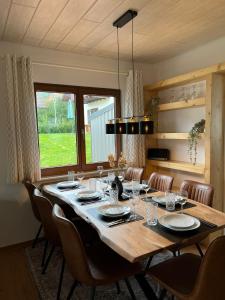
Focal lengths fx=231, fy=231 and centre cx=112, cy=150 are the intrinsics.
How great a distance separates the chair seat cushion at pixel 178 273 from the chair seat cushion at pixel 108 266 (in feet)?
0.48

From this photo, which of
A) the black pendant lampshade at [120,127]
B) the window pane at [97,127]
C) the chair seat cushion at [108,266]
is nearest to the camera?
the chair seat cushion at [108,266]

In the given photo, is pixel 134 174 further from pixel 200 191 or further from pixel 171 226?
pixel 171 226

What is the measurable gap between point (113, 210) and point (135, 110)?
204 centimetres

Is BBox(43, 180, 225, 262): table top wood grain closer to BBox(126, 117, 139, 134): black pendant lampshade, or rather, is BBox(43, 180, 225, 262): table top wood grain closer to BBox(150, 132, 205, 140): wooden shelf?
BBox(126, 117, 139, 134): black pendant lampshade

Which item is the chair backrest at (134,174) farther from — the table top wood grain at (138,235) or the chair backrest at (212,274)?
the chair backrest at (212,274)

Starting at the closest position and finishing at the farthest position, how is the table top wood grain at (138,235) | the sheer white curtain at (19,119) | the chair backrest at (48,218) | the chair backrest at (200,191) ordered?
1. the table top wood grain at (138,235)
2. the chair backrest at (48,218)
3. the chair backrest at (200,191)
4. the sheer white curtain at (19,119)

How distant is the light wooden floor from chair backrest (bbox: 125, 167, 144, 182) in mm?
1635

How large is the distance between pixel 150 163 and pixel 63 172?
1.42 meters

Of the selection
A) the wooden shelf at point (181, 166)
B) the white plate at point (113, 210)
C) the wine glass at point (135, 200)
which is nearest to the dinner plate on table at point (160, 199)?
the wine glass at point (135, 200)

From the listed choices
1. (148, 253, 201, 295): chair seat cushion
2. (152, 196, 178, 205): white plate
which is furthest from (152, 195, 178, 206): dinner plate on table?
(148, 253, 201, 295): chair seat cushion

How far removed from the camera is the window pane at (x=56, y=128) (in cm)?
319

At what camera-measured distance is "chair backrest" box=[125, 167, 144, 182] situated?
3155 mm

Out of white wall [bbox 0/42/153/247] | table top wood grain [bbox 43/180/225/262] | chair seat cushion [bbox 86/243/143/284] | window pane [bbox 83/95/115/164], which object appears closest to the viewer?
table top wood grain [bbox 43/180/225/262]

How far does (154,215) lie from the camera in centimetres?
176
